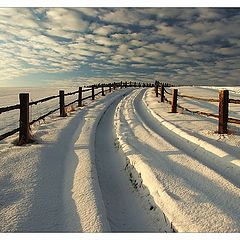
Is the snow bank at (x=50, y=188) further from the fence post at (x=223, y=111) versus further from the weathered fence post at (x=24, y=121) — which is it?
the fence post at (x=223, y=111)

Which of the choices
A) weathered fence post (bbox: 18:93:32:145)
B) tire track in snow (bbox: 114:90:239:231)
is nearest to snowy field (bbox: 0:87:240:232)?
tire track in snow (bbox: 114:90:239:231)

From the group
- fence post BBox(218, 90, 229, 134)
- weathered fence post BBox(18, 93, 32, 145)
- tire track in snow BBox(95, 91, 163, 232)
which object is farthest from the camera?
fence post BBox(218, 90, 229, 134)

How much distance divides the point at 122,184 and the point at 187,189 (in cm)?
111

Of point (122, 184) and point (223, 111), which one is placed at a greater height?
point (223, 111)

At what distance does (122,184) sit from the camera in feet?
15.0

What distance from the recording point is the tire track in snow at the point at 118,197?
3373 mm

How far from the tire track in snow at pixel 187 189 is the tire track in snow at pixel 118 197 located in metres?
0.27

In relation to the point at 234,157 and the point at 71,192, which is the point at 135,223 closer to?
the point at 71,192

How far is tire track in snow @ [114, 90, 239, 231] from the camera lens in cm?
320

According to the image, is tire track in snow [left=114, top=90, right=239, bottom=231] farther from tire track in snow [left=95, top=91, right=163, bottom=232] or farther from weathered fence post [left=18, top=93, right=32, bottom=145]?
weathered fence post [left=18, top=93, right=32, bottom=145]

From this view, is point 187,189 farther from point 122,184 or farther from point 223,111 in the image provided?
point 223,111

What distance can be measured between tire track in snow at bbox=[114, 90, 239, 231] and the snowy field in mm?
12

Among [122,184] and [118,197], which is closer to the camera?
[118,197]

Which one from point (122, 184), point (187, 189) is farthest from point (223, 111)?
point (122, 184)
